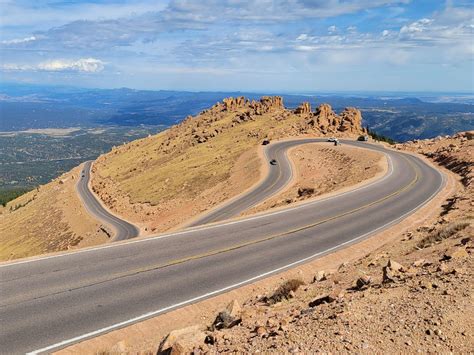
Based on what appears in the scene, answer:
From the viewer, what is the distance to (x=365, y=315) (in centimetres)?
855

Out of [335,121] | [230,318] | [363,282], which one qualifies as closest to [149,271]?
[230,318]

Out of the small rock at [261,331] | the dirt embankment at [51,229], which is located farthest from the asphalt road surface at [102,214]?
the small rock at [261,331]

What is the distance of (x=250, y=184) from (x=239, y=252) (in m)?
34.1

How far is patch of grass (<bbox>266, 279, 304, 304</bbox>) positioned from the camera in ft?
40.5

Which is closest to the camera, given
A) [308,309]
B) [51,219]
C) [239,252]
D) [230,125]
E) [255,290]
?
[308,309]

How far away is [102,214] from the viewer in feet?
221

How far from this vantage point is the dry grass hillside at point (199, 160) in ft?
186

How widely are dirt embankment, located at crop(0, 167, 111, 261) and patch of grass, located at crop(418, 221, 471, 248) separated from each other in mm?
41309

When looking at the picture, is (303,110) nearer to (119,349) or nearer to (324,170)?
(324,170)

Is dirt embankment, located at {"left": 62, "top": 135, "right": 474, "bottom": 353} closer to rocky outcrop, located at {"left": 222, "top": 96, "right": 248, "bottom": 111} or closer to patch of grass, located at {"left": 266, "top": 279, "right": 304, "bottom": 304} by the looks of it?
patch of grass, located at {"left": 266, "top": 279, "right": 304, "bottom": 304}

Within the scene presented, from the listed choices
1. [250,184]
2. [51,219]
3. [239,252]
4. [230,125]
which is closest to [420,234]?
[239,252]

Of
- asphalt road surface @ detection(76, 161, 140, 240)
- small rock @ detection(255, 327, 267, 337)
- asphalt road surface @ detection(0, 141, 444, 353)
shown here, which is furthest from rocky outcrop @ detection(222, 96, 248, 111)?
small rock @ detection(255, 327, 267, 337)

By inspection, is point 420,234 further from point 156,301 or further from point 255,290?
point 156,301

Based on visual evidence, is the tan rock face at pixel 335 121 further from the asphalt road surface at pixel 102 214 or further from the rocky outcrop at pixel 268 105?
the asphalt road surface at pixel 102 214
